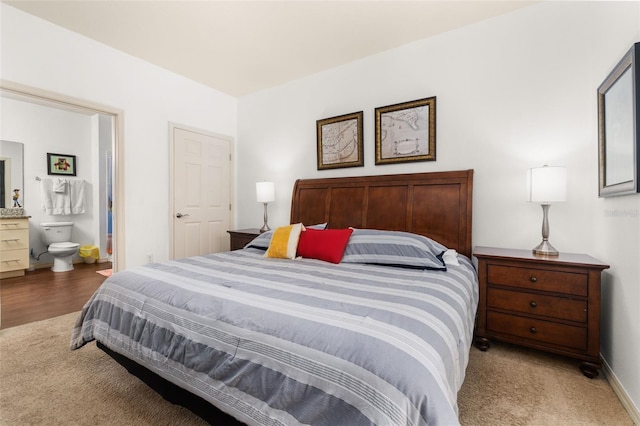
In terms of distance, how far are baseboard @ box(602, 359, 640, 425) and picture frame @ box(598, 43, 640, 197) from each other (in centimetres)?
109

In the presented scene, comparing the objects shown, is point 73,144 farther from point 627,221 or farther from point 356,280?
point 627,221

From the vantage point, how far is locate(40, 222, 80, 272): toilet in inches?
184

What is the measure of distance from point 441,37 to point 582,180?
5.85 ft

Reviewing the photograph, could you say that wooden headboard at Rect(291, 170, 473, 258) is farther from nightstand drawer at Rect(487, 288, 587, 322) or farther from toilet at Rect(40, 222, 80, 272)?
toilet at Rect(40, 222, 80, 272)

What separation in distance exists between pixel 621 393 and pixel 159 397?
2.61 m

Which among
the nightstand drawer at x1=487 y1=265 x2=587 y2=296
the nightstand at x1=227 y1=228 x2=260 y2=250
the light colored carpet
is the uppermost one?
the nightstand at x1=227 y1=228 x2=260 y2=250

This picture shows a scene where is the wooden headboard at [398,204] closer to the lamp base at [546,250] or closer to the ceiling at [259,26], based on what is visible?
the lamp base at [546,250]

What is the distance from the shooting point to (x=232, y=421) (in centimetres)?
119

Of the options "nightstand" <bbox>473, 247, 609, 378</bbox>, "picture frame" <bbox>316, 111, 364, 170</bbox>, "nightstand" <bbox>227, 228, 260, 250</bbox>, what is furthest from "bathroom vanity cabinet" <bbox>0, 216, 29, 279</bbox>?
"nightstand" <bbox>473, 247, 609, 378</bbox>

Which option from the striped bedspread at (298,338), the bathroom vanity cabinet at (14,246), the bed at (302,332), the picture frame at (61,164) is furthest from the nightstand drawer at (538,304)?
the picture frame at (61,164)

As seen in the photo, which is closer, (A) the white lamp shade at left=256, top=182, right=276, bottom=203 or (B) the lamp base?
(B) the lamp base

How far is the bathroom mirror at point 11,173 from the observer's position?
4.62 m

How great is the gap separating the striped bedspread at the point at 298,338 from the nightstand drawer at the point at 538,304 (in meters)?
0.44

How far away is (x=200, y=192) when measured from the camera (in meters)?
4.05
